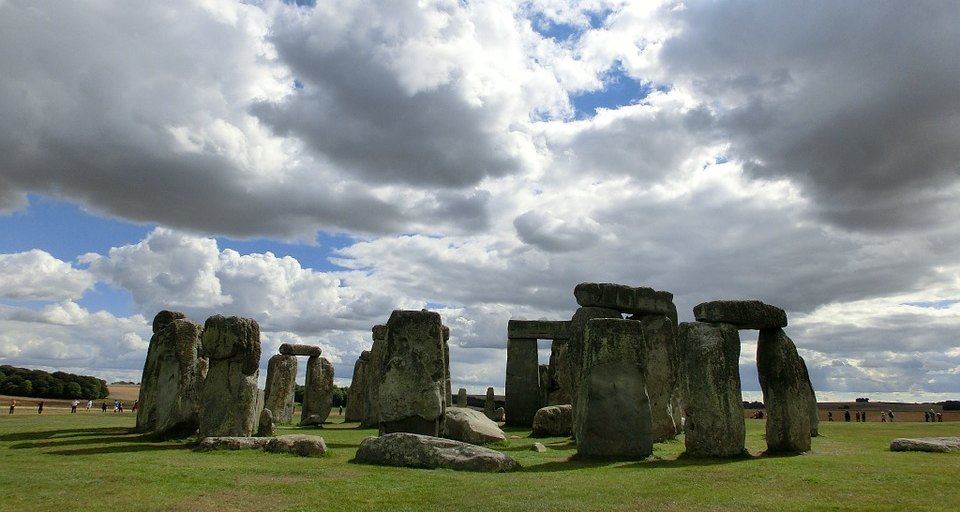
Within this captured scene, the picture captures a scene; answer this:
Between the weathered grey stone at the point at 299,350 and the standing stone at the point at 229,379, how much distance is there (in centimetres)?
1382

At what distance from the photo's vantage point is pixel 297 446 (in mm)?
13055

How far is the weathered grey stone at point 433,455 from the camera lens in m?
11.5

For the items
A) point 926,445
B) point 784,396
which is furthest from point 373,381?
point 926,445

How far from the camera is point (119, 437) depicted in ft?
55.2

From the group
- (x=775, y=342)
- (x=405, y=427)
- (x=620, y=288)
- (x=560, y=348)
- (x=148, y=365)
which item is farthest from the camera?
(x=560, y=348)

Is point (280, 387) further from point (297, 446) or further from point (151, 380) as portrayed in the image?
point (297, 446)

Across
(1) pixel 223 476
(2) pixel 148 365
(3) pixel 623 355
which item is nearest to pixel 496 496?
(1) pixel 223 476

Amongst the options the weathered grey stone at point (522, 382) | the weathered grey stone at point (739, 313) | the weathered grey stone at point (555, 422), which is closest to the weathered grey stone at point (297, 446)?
the weathered grey stone at point (739, 313)

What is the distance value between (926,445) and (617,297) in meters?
8.13

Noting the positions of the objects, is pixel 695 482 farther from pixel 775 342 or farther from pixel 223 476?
pixel 223 476

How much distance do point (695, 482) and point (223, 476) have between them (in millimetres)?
7048

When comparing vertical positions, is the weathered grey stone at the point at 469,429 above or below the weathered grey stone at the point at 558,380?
below

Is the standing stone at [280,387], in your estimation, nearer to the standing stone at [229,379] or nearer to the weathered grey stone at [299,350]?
the weathered grey stone at [299,350]

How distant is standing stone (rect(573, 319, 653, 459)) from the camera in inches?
528
